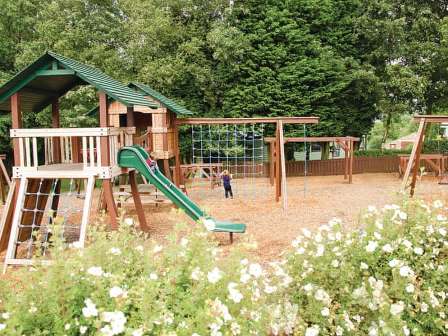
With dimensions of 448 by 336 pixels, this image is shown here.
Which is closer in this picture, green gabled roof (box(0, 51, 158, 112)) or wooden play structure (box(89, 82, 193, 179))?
green gabled roof (box(0, 51, 158, 112))

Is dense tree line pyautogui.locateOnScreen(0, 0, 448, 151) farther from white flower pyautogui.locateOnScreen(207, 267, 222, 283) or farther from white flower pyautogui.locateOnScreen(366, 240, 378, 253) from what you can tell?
white flower pyautogui.locateOnScreen(207, 267, 222, 283)

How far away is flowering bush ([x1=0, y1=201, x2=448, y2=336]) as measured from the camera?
8.82 feet

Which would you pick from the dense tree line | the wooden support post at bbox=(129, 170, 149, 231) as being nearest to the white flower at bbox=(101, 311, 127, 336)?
the wooden support post at bbox=(129, 170, 149, 231)

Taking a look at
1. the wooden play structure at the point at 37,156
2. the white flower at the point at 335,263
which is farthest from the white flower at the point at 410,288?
the wooden play structure at the point at 37,156

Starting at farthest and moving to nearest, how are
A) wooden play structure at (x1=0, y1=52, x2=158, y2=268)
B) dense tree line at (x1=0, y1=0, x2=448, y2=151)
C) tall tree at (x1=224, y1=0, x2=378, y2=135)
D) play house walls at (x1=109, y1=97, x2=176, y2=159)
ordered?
tall tree at (x1=224, y1=0, x2=378, y2=135)
dense tree line at (x1=0, y1=0, x2=448, y2=151)
play house walls at (x1=109, y1=97, x2=176, y2=159)
wooden play structure at (x1=0, y1=52, x2=158, y2=268)

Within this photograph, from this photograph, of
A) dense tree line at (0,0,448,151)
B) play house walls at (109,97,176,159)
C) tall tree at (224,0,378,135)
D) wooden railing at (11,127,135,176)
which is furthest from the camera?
tall tree at (224,0,378,135)

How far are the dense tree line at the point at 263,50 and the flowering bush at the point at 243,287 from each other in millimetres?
16221

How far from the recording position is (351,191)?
1555 centimetres

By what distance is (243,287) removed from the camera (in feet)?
9.93

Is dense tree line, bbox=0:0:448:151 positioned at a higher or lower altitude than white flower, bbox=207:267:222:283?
higher

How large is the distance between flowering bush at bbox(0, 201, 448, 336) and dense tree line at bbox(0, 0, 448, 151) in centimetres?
1622

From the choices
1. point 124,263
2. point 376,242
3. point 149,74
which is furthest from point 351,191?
point 124,263

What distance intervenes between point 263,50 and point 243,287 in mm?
19148

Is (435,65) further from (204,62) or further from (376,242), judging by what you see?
(376,242)
